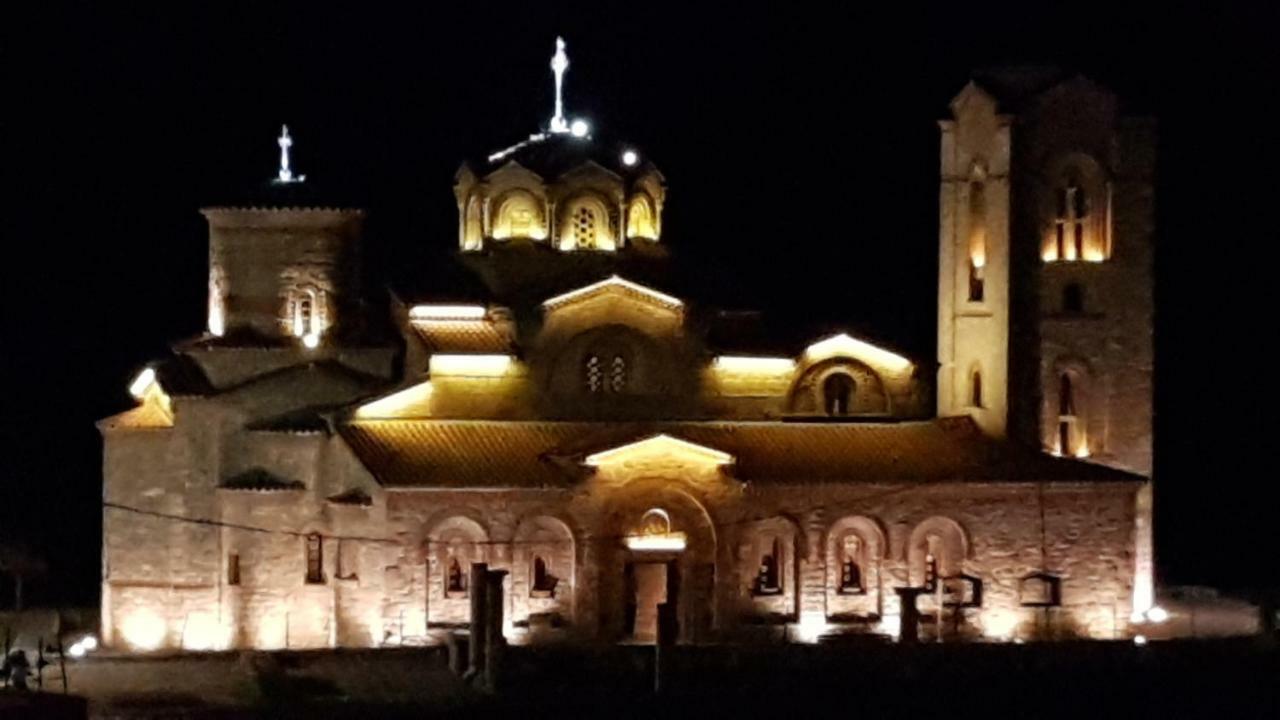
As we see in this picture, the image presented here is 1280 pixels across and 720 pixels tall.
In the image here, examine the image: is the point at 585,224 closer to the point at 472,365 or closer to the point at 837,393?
the point at 472,365

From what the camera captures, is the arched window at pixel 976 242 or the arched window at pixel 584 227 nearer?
the arched window at pixel 976 242

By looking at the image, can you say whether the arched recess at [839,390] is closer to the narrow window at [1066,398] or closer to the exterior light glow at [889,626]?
the narrow window at [1066,398]

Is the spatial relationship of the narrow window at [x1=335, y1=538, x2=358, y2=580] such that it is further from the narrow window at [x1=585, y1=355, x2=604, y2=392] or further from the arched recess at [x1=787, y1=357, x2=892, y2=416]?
the arched recess at [x1=787, y1=357, x2=892, y2=416]

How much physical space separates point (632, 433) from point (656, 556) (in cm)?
271

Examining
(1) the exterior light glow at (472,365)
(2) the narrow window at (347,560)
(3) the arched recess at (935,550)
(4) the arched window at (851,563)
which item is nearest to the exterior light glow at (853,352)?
(3) the arched recess at (935,550)

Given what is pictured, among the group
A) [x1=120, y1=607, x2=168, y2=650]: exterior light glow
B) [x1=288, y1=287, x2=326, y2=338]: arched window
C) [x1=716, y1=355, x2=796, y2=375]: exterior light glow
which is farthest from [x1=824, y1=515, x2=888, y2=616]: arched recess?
[x1=120, y1=607, x2=168, y2=650]: exterior light glow

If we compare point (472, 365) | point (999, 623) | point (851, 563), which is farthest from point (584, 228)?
point (999, 623)

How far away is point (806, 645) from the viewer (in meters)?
48.2

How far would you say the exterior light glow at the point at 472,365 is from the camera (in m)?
51.2

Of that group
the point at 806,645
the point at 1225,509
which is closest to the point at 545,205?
the point at 806,645

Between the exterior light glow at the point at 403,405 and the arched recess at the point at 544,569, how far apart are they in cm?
322

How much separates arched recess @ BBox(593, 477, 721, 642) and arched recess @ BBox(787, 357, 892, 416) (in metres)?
3.77

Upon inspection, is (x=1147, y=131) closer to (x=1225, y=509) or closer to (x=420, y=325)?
(x=420, y=325)

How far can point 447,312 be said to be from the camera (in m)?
52.0
